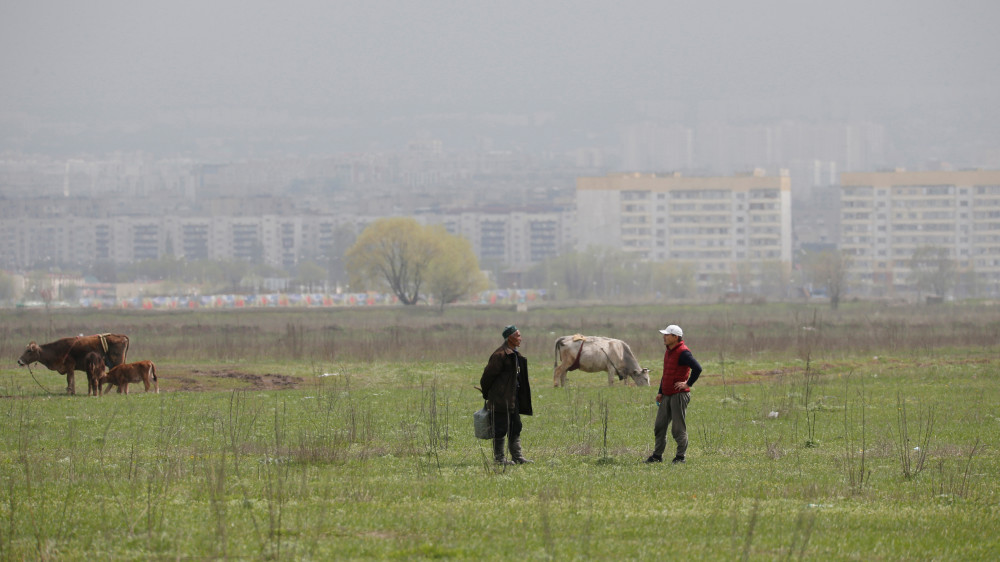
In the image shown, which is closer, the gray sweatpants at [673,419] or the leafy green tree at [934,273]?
the gray sweatpants at [673,419]

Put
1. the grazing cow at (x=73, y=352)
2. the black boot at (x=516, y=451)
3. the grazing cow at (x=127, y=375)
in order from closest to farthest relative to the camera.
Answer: the black boot at (x=516, y=451)
the grazing cow at (x=127, y=375)
the grazing cow at (x=73, y=352)

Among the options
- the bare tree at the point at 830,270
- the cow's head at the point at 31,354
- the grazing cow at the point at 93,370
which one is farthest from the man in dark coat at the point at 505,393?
the bare tree at the point at 830,270

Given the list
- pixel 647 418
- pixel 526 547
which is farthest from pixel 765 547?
pixel 647 418

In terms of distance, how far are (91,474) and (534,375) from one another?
1926 cm

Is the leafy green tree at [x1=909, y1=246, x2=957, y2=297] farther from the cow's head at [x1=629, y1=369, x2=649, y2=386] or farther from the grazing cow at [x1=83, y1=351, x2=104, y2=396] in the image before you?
the grazing cow at [x1=83, y1=351, x2=104, y2=396]

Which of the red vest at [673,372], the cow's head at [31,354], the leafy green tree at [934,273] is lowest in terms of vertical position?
the cow's head at [31,354]

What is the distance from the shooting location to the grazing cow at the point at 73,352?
2927cm

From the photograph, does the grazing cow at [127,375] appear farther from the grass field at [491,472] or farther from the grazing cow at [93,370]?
the grass field at [491,472]

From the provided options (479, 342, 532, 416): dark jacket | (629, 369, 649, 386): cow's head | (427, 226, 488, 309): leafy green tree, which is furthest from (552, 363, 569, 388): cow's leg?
(427, 226, 488, 309): leafy green tree

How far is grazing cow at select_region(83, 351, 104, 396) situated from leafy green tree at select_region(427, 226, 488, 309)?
232 feet

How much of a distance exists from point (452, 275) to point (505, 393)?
3358 inches

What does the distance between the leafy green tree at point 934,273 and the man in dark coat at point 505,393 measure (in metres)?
122

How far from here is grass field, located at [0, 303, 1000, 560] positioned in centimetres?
1209

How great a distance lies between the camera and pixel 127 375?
1135 inches
